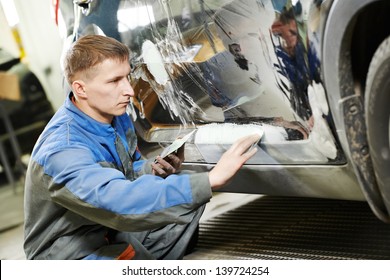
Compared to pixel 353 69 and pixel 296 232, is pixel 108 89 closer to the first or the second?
pixel 353 69

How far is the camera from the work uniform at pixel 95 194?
4.73 feet

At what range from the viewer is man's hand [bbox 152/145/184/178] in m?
1.76

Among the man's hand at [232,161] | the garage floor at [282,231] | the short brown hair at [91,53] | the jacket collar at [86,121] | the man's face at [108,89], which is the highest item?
the short brown hair at [91,53]

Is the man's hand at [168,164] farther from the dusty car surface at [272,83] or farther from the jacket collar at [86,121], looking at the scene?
the jacket collar at [86,121]

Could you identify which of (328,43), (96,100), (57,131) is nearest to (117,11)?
(96,100)

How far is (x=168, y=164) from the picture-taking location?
177cm

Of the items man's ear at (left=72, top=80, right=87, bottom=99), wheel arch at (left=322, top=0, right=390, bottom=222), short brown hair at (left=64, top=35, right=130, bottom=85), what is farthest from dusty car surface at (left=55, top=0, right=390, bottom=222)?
man's ear at (left=72, top=80, right=87, bottom=99)

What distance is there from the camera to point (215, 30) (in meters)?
1.44

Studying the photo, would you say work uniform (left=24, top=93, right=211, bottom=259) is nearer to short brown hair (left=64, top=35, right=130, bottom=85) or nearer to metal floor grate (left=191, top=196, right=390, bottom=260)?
short brown hair (left=64, top=35, right=130, bottom=85)

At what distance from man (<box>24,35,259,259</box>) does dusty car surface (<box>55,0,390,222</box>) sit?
0.09 m

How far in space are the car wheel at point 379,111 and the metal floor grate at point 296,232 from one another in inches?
16.9

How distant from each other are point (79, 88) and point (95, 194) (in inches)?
12.6

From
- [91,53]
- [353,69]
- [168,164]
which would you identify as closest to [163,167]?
[168,164]

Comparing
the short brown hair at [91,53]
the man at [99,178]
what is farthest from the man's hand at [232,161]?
the short brown hair at [91,53]
